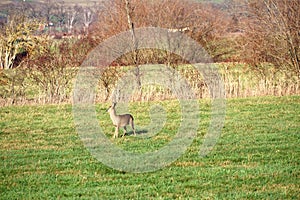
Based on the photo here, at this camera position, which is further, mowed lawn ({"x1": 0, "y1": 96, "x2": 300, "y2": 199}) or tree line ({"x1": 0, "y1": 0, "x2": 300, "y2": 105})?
tree line ({"x1": 0, "y1": 0, "x2": 300, "y2": 105})

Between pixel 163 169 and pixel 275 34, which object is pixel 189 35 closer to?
pixel 275 34

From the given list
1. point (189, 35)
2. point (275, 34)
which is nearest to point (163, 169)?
point (275, 34)

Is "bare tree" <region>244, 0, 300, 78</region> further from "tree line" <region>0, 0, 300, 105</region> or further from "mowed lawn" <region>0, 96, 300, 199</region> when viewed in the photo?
"mowed lawn" <region>0, 96, 300, 199</region>

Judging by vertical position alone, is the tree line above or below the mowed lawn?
above

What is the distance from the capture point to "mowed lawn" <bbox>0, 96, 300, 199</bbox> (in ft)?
26.9

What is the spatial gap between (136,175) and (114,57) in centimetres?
1617

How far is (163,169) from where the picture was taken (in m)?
9.57

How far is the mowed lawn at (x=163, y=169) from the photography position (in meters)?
8.19

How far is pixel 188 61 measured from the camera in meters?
25.5

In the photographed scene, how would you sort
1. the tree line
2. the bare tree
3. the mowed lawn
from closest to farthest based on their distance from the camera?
the mowed lawn → the tree line → the bare tree

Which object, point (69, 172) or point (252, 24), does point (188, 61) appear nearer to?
point (252, 24)

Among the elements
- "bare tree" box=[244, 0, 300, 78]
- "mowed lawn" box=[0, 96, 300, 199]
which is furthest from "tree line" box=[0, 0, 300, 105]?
"mowed lawn" box=[0, 96, 300, 199]

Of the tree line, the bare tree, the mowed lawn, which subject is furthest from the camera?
the bare tree

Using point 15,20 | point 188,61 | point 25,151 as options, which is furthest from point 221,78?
point 15,20
